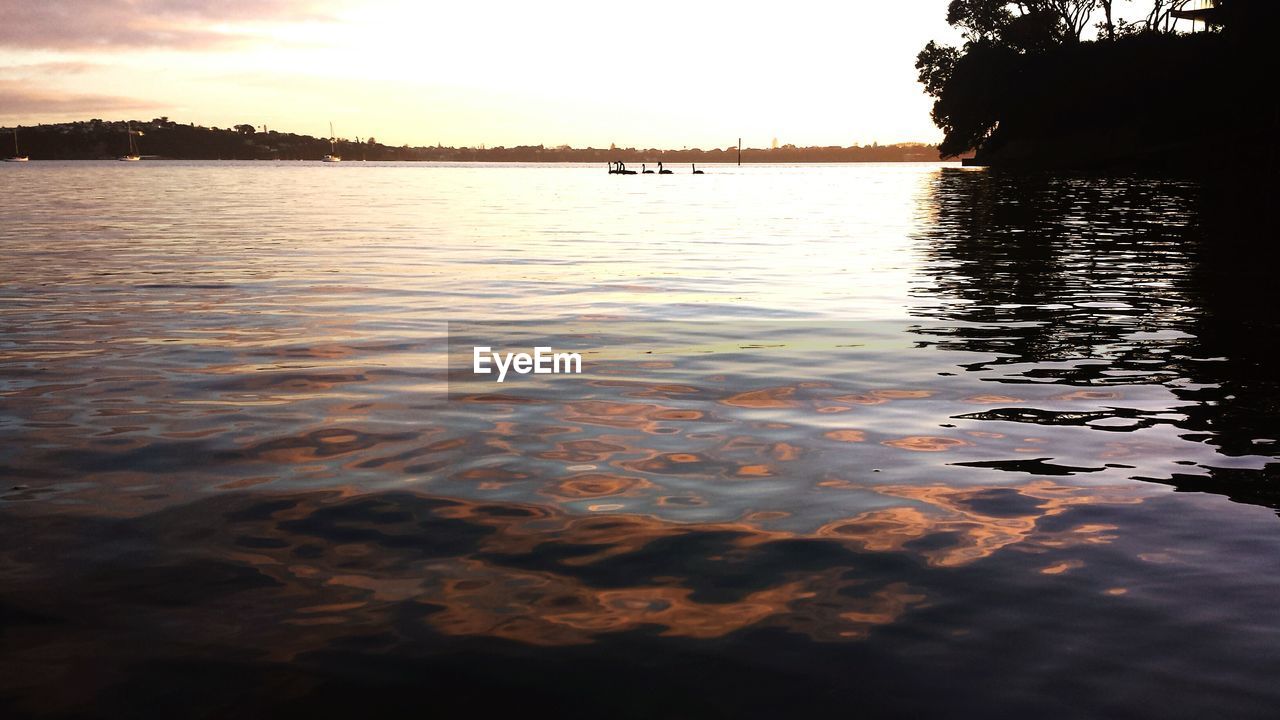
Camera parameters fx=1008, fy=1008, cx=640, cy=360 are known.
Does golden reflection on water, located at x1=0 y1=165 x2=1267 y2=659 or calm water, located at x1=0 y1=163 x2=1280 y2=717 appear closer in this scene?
calm water, located at x1=0 y1=163 x2=1280 y2=717

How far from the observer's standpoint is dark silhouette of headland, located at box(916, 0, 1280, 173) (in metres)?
54.6

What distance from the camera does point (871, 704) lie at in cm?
353

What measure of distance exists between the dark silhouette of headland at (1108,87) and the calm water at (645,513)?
1909 inches

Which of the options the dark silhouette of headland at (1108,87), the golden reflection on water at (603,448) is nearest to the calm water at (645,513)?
the golden reflection on water at (603,448)

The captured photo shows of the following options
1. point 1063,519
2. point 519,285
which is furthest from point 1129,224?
point 1063,519

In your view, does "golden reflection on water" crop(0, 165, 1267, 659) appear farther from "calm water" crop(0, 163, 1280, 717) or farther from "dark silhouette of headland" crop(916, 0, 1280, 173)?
"dark silhouette of headland" crop(916, 0, 1280, 173)

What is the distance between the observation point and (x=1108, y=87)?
73.3m

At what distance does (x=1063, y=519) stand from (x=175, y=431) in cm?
595

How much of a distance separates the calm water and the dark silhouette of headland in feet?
159

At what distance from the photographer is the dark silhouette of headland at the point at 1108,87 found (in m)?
54.6

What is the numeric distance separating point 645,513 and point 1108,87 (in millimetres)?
78599

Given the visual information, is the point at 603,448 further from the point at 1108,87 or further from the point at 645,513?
the point at 1108,87

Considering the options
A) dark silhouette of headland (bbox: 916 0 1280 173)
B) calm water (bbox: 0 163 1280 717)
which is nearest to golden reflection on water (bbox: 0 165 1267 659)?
calm water (bbox: 0 163 1280 717)

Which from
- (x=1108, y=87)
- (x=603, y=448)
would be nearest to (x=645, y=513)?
(x=603, y=448)
